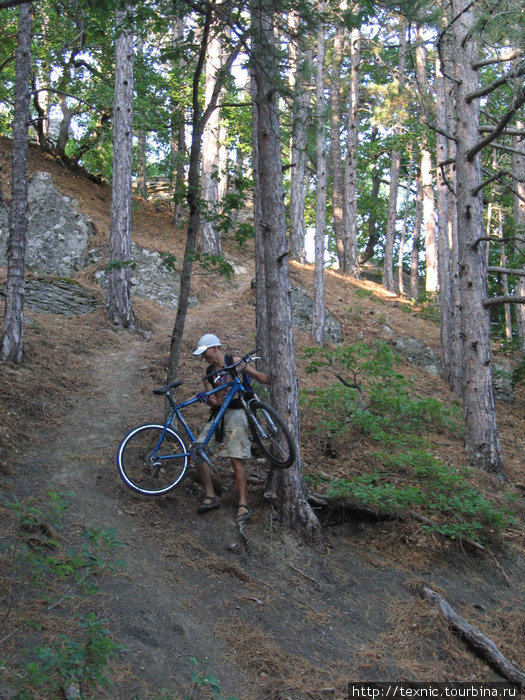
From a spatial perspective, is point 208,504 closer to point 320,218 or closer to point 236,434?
point 236,434

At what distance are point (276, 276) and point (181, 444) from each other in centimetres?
213

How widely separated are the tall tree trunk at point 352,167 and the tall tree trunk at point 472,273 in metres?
10.7

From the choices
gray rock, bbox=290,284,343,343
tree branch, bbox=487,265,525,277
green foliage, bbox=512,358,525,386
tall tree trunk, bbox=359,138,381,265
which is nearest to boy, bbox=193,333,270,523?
tree branch, bbox=487,265,525,277

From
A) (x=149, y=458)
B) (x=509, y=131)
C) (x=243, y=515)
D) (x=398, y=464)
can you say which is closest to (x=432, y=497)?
(x=398, y=464)

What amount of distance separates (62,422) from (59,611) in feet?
11.8

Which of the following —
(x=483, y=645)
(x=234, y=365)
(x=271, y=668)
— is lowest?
(x=483, y=645)

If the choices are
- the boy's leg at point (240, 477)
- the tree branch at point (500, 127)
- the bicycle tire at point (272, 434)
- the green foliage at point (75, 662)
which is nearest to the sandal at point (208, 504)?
the boy's leg at point (240, 477)

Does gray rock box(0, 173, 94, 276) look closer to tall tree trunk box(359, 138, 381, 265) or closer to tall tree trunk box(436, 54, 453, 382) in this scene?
tall tree trunk box(436, 54, 453, 382)

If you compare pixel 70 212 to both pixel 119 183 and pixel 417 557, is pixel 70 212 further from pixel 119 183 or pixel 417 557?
pixel 417 557

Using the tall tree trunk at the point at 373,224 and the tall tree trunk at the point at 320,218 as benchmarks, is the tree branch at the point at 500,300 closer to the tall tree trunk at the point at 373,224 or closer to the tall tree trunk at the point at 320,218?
the tall tree trunk at the point at 320,218

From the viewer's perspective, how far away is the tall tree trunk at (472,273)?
8.73 m

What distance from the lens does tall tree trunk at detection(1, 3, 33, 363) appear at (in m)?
8.00

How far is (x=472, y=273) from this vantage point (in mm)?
9016

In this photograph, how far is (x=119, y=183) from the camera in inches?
489
